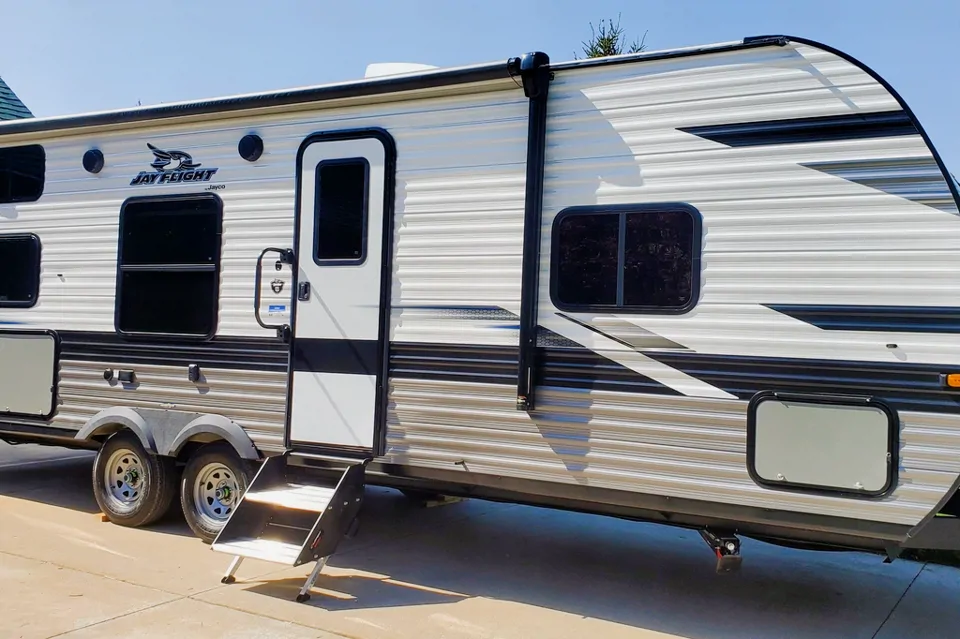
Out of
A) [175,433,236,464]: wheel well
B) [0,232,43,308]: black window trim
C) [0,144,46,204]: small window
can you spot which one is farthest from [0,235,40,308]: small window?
[175,433,236,464]: wheel well

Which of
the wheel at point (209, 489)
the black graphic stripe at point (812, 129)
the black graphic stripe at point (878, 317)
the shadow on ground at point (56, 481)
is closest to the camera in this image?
the black graphic stripe at point (878, 317)

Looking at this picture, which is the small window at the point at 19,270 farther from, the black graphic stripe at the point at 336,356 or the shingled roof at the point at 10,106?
the shingled roof at the point at 10,106

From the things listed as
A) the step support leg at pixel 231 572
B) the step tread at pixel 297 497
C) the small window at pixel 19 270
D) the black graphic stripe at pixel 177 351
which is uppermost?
the small window at pixel 19 270

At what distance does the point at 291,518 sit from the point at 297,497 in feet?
0.57

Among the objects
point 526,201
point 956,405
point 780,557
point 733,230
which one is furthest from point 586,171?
point 780,557

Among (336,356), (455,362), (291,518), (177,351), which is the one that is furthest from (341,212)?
(291,518)

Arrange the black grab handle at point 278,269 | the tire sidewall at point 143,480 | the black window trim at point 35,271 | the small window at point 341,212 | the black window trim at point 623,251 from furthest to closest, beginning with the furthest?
the black window trim at point 35,271 < the tire sidewall at point 143,480 < the black grab handle at point 278,269 < the small window at point 341,212 < the black window trim at point 623,251

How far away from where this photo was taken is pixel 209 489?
6.31m

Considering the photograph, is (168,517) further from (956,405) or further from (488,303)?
(956,405)

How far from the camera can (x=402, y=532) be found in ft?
22.8

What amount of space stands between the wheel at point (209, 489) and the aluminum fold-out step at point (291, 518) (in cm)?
57

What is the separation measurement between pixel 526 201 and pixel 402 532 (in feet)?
10.4

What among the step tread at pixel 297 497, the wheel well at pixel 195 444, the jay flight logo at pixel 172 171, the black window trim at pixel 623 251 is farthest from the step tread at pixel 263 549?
the jay flight logo at pixel 172 171

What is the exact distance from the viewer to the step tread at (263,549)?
5.04 m
